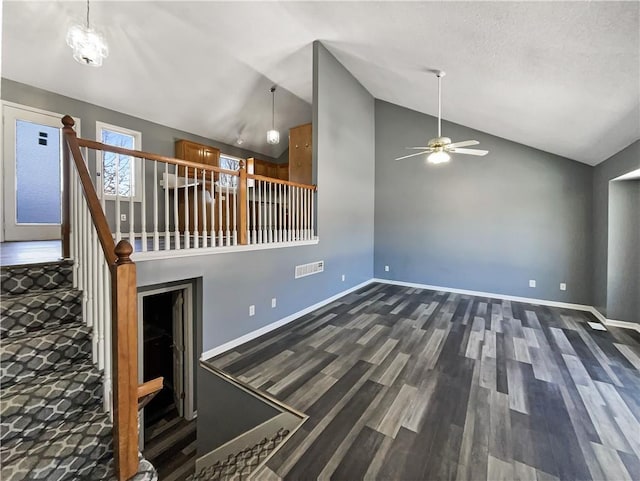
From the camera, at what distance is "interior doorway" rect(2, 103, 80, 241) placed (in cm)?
396

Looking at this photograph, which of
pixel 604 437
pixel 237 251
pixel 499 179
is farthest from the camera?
pixel 499 179

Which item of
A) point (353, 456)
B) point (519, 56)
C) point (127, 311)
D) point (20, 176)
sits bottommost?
point (353, 456)

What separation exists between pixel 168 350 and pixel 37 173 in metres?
3.33

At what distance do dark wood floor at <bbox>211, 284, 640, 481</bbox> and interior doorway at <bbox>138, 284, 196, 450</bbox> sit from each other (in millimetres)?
654

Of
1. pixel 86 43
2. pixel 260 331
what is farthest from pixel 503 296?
pixel 86 43

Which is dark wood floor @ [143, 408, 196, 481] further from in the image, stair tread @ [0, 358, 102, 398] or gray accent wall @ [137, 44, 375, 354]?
stair tread @ [0, 358, 102, 398]

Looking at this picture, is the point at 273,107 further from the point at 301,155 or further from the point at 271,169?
the point at 271,169

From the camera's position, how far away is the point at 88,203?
1.70 meters

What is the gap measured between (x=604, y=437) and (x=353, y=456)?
187 centimetres

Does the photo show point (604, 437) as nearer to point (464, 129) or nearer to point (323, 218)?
point (323, 218)

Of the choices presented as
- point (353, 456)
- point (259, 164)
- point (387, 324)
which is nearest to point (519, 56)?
point (387, 324)

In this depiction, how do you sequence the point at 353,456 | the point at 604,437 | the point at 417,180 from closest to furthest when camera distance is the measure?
1. the point at 353,456
2. the point at 604,437
3. the point at 417,180

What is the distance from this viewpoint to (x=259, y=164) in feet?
25.4

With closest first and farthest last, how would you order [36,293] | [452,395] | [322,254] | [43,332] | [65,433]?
1. [65,433]
2. [43,332]
3. [36,293]
4. [452,395]
5. [322,254]
